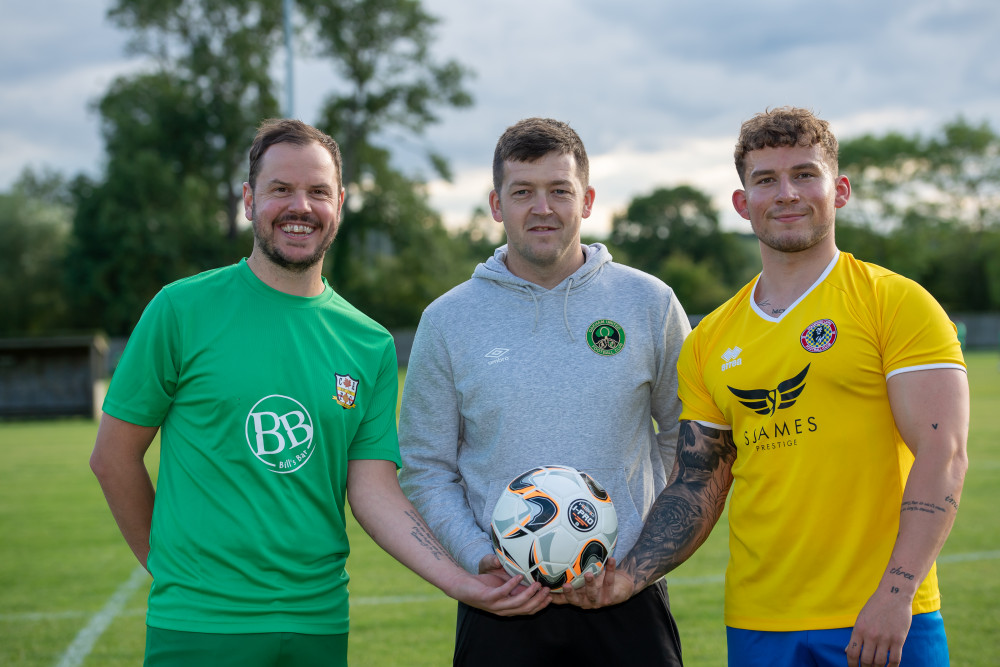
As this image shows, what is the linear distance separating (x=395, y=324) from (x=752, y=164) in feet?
122

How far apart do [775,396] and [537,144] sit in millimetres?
1332

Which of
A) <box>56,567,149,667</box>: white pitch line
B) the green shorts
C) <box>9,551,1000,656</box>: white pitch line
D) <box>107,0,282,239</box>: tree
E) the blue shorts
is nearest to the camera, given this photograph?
the blue shorts

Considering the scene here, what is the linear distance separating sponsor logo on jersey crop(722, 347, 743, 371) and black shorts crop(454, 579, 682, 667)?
99cm

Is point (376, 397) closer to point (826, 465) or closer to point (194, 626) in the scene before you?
point (194, 626)

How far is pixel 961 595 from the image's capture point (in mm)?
6348

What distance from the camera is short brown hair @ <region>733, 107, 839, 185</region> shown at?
3152mm

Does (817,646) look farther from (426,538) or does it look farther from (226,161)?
(226,161)

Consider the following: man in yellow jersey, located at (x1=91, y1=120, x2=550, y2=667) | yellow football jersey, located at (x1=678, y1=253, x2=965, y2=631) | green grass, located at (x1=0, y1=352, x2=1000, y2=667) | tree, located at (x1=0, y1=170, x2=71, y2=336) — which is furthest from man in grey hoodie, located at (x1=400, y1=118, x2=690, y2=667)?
tree, located at (x1=0, y1=170, x2=71, y2=336)

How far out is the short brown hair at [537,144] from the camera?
3.41 meters

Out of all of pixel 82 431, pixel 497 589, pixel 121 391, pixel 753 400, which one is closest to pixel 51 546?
pixel 121 391

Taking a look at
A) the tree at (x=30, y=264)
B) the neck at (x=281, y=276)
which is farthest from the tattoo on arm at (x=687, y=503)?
the tree at (x=30, y=264)

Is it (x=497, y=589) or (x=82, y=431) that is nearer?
(x=497, y=589)

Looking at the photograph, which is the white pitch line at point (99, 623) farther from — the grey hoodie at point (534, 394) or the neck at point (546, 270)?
the neck at point (546, 270)

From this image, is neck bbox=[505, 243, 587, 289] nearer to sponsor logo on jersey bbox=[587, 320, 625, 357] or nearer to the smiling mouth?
sponsor logo on jersey bbox=[587, 320, 625, 357]
